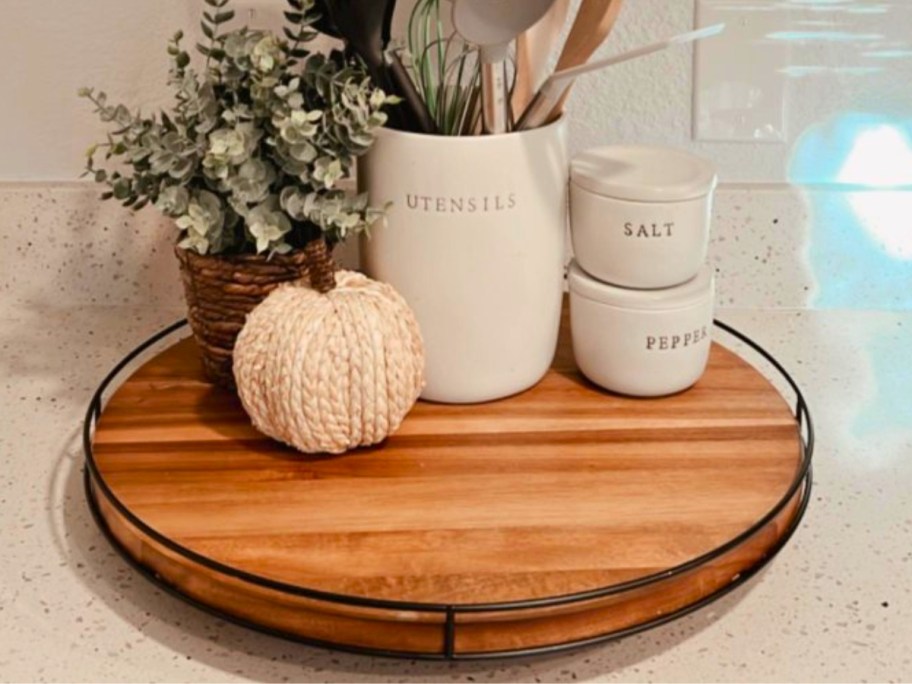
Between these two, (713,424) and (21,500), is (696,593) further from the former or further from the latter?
(21,500)

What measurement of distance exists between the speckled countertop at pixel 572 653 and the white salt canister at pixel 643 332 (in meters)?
0.12

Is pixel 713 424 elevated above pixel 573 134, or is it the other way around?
pixel 573 134

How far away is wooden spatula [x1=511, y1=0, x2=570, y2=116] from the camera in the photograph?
786 millimetres

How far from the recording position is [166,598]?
71 cm

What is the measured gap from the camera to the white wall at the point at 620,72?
976 millimetres

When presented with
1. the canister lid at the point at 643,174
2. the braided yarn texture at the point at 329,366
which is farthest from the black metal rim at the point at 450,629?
the canister lid at the point at 643,174

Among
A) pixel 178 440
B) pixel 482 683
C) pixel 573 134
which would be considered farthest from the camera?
pixel 573 134

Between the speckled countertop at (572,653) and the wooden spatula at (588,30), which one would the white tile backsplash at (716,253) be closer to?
the speckled countertop at (572,653)

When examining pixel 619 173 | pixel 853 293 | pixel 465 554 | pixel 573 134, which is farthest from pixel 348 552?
pixel 853 293

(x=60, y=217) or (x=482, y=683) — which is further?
(x=60, y=217)

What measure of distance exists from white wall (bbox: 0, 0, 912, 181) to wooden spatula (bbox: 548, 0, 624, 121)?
0.65ft

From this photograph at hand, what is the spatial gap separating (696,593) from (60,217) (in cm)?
63

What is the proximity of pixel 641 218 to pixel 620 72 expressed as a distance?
0.78 feet

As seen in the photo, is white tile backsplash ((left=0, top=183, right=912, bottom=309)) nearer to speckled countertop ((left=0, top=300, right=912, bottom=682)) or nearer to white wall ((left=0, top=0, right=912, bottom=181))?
white wall ((left=0, top=0, right=912, bottom=181))
